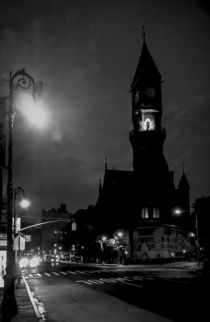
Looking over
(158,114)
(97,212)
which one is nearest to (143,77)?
(158,114)

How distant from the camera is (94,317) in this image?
13406 mm

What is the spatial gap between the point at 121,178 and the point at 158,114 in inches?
Result: 729

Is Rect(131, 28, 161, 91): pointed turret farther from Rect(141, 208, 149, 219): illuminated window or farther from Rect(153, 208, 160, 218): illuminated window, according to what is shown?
Rect(153, 208, 160, 218): illuminated window

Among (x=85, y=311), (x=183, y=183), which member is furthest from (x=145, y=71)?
(x=85, y=311)

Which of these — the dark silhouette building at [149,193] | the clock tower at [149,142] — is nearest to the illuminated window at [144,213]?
the dark silhouette building at [149,193]

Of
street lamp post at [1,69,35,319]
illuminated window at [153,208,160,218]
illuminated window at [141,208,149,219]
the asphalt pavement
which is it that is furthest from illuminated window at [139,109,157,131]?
street lamp post at [1,69,35,319]

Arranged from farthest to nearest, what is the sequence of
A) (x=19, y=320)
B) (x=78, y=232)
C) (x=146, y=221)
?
(x=78, y=232) → (x=146, y=221) → (x=19, y=320)

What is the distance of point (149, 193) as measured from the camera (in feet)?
232

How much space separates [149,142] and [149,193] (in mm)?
9877

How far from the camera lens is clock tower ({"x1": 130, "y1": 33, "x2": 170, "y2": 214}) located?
71062 millimetres

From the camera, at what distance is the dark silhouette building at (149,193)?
222 ft

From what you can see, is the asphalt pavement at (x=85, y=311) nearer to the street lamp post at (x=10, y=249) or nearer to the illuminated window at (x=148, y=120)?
the street lamp post at (x=10, y=249)

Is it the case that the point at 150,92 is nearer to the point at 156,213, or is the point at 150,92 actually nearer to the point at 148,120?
the point at 148,120

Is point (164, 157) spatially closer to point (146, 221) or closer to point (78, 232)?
point (146, 221)
